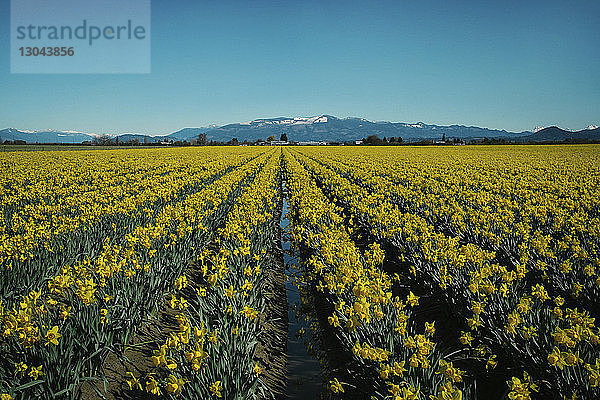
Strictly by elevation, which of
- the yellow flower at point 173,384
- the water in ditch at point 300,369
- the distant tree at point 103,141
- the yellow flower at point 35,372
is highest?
Result: the distant tree at point 103,141

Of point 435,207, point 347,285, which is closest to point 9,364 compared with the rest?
point 347,285

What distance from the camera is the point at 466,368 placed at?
14.0ft

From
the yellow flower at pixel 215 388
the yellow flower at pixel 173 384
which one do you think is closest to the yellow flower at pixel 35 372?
the yellow flower at pixel 173 384

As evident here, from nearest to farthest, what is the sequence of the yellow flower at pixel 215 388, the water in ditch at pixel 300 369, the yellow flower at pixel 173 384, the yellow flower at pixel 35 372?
1. the yellow flower at pixel 173 384
2. the yellow flower at pixel 215 388
3. the yellow flower at pixel 35 372
4. the water in ditch at pixel 300 369

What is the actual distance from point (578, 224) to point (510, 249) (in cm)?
231

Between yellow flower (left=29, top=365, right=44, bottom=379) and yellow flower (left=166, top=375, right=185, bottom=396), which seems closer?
yellow flower (left=166, top=375, right=185, bottom=396)

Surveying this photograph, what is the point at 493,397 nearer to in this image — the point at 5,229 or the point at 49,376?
the point at 49,376

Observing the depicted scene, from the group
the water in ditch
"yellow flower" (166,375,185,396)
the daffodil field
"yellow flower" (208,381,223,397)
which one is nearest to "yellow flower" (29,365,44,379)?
the daffodil field

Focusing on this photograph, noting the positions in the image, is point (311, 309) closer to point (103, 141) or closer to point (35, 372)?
point (35, 372)

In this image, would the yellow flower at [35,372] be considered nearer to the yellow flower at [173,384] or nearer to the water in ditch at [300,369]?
the yellow flower at [173,384]

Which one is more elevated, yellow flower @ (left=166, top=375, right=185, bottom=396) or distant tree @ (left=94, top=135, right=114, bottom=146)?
distant tree @ (left=94, top=135, right=114, bottom=146)

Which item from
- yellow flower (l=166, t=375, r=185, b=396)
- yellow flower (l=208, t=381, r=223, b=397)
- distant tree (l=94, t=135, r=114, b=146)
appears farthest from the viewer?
distant tree (l=94, t=135, r=114, b=146)

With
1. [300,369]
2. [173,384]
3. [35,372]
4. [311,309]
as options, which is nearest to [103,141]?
[311,309]

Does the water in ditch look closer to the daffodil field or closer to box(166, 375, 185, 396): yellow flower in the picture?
the daffodil field
